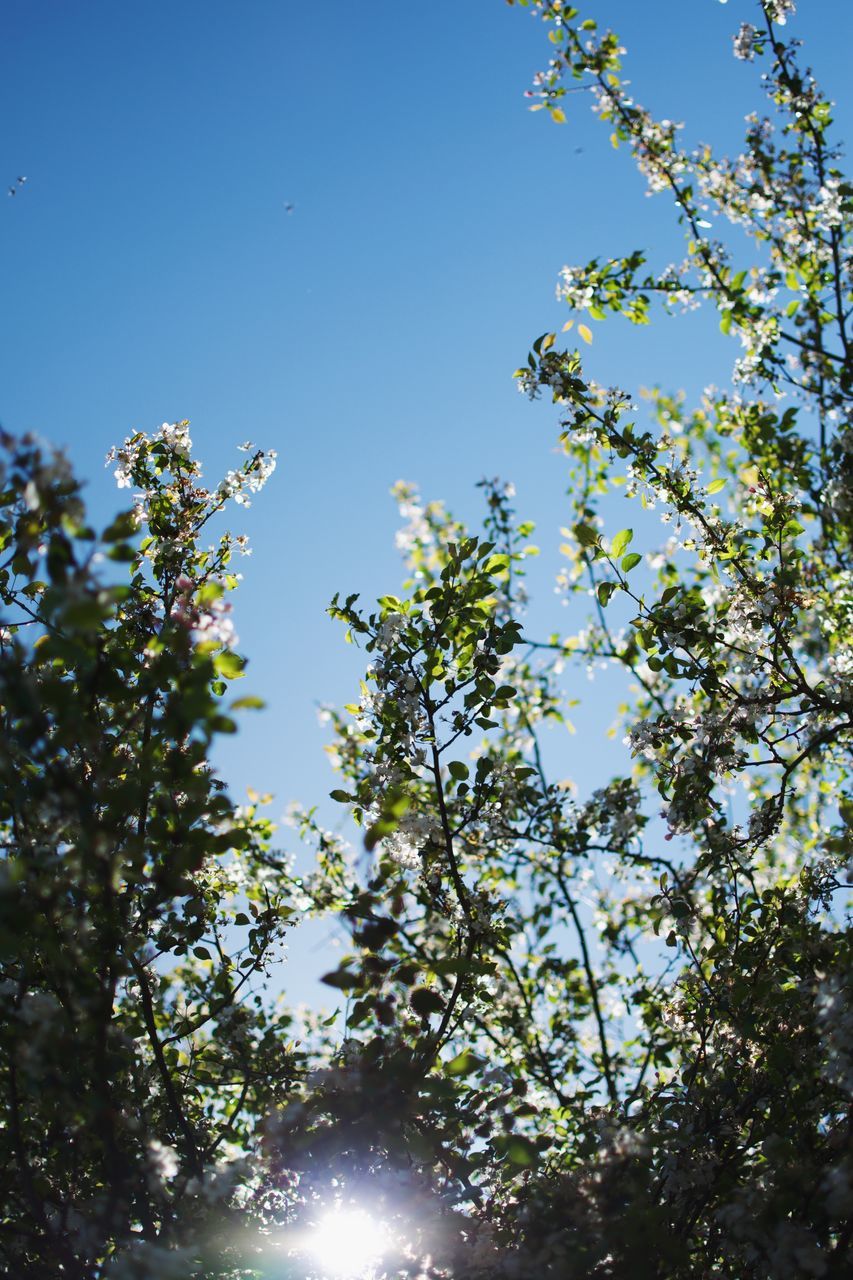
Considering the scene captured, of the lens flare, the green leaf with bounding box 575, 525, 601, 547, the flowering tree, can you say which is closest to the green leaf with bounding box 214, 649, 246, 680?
the flowering tree

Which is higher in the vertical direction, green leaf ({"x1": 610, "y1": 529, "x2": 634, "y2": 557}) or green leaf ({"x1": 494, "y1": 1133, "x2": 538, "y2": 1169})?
green leaf ({"x1": 610, "y1": 529, "x2": 634, "y2": 557})

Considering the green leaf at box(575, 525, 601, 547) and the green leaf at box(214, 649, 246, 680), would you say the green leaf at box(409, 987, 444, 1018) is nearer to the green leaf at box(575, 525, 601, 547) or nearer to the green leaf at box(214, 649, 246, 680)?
the green leaf at box(214, 649, 246, 680)

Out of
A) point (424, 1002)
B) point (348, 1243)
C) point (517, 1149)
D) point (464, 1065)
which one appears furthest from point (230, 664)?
point (348, 1243)

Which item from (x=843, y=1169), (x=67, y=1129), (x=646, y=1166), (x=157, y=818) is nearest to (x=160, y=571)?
(x=157, y=818)

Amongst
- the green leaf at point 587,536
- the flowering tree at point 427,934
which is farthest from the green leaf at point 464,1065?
the green leaf at point 587,536

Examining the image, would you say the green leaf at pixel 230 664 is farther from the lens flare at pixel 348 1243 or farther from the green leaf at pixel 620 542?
the lens flare at pixel 348 1243

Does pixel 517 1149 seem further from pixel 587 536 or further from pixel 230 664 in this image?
pixel 587 536

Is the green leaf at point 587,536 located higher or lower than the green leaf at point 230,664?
higher

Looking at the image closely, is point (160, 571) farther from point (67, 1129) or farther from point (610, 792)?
point (610, 792)

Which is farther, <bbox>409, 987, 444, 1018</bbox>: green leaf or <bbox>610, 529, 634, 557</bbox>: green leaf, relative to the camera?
<bbox>610, 529, 634, 557</bbox>: green leaf

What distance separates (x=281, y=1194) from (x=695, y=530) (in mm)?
3063

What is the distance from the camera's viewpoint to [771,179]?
17.9 feet

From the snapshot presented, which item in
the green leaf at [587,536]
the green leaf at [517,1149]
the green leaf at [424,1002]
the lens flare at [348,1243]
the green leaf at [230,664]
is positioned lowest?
the green leaf at [517,1149]

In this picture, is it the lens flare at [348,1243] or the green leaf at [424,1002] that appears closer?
the green leaf at [424,1002]
